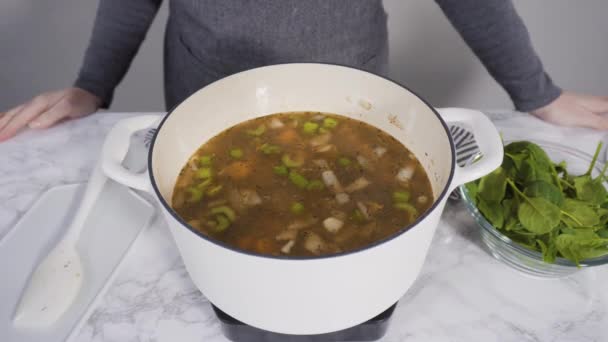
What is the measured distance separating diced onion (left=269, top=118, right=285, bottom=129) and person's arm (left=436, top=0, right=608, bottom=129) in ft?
1.87

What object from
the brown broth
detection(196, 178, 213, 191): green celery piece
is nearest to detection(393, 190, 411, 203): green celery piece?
the brown broth

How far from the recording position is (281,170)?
3.01 feet

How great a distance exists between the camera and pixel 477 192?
0.95 m

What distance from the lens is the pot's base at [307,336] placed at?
812 mm

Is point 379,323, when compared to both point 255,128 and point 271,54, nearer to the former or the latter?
point 255,128

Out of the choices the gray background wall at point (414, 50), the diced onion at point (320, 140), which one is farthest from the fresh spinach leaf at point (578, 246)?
the gray background wall at point (414, 50)

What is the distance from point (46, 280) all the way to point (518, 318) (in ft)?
2.61

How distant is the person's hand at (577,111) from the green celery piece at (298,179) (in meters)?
0.73

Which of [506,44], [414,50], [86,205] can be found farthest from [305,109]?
[414,50]

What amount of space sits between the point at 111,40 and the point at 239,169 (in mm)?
804

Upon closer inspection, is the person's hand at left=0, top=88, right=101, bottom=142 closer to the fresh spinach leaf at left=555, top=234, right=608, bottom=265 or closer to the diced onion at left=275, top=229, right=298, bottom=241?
the diced onion at left=275, top=229, right=298, bottom=241

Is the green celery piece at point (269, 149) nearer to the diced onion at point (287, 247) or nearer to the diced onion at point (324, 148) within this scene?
the diced onion at point (324, 148)

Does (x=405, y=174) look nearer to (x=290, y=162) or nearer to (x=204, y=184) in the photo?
(x=290, y=162)

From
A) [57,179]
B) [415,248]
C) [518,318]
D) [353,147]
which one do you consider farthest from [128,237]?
[518,318]
